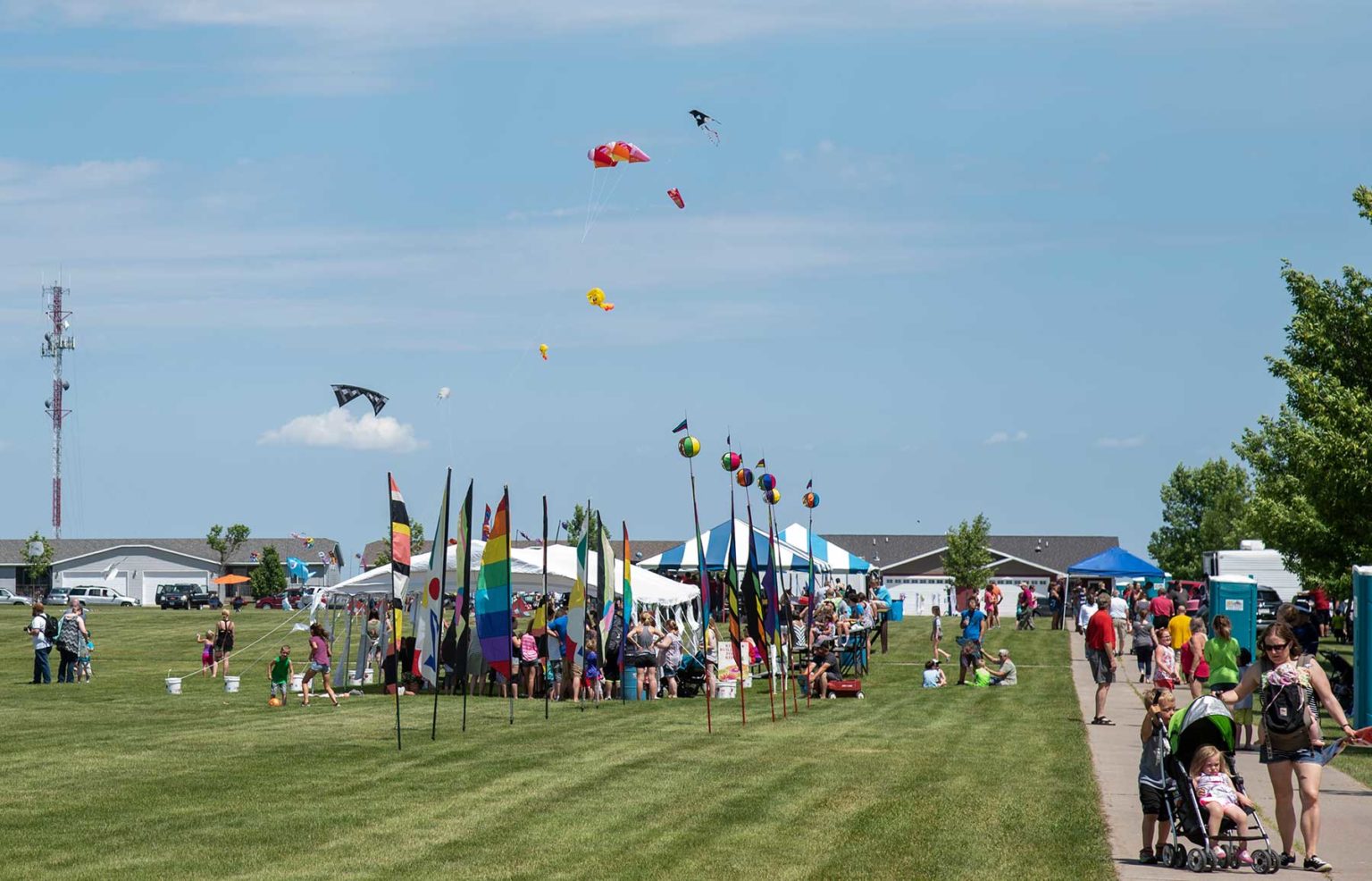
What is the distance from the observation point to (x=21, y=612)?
69000mm

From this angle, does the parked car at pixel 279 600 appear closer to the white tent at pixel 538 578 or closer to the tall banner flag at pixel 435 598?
the white tent at pixel 538 578

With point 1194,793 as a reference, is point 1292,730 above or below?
above

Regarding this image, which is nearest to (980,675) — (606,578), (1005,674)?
(1005,674)

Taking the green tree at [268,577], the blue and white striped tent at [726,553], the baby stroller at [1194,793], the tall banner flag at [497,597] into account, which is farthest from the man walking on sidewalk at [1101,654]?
the green tree at [268,577]

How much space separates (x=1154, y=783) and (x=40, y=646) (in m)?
25.9

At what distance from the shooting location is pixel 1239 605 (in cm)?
2350

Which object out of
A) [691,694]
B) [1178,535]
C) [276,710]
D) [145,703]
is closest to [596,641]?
[691,694]

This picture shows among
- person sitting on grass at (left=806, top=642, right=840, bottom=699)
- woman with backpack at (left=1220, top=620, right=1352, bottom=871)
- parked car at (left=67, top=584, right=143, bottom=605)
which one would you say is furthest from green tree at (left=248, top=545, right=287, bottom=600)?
woman with backpack at (left=1220, top=620, right=1352, bottom=871)

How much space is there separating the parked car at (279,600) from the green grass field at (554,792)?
6158 centimetres

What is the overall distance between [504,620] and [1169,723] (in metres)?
11.2

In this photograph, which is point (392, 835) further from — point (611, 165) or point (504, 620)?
point (611, 165)

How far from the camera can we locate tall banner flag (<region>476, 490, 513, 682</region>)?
20.8 meters

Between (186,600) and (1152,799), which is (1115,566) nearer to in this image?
(1152,799)

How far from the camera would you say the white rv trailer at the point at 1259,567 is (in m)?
55.8
